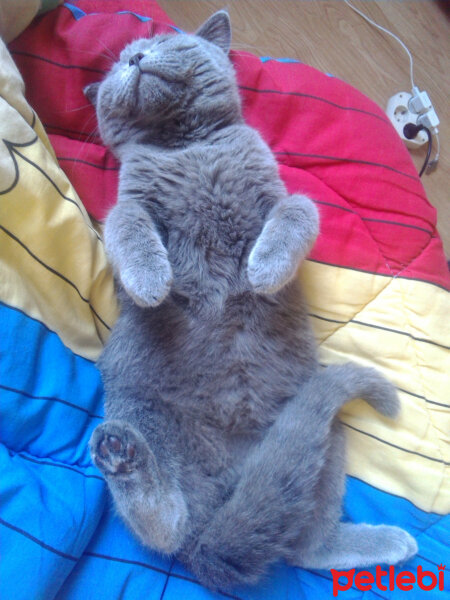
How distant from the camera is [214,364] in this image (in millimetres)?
972

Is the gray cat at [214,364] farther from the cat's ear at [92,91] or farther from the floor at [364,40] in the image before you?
the floor at [364,40]

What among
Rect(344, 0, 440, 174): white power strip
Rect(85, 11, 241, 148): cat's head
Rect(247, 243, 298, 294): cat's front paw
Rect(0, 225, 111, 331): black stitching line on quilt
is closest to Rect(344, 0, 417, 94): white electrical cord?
Rect(344, 0, 440, 174): white power strip

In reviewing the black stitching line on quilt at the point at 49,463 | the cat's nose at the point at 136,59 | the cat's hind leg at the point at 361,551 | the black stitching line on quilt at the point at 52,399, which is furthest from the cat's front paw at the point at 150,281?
the cat's hind leg at the point at 361,551

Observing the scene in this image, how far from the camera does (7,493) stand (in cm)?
83

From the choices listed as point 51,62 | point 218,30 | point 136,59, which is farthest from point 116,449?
point 218,30

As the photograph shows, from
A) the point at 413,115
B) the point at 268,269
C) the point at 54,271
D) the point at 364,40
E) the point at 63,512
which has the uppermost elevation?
the point at 364,40

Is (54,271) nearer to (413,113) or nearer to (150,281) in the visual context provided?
(150,281)

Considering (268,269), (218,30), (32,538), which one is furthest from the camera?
(218,30)

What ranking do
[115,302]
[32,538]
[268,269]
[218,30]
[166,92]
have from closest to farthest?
[32,538]
[268,269]
[166,92]
[115,302]
[218,30]

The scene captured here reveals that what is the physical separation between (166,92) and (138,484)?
90 cm

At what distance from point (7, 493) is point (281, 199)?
88cm

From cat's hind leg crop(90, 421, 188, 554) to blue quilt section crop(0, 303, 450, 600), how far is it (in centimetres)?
11

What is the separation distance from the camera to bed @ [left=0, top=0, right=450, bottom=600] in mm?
913

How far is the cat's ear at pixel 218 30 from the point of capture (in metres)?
1.25
